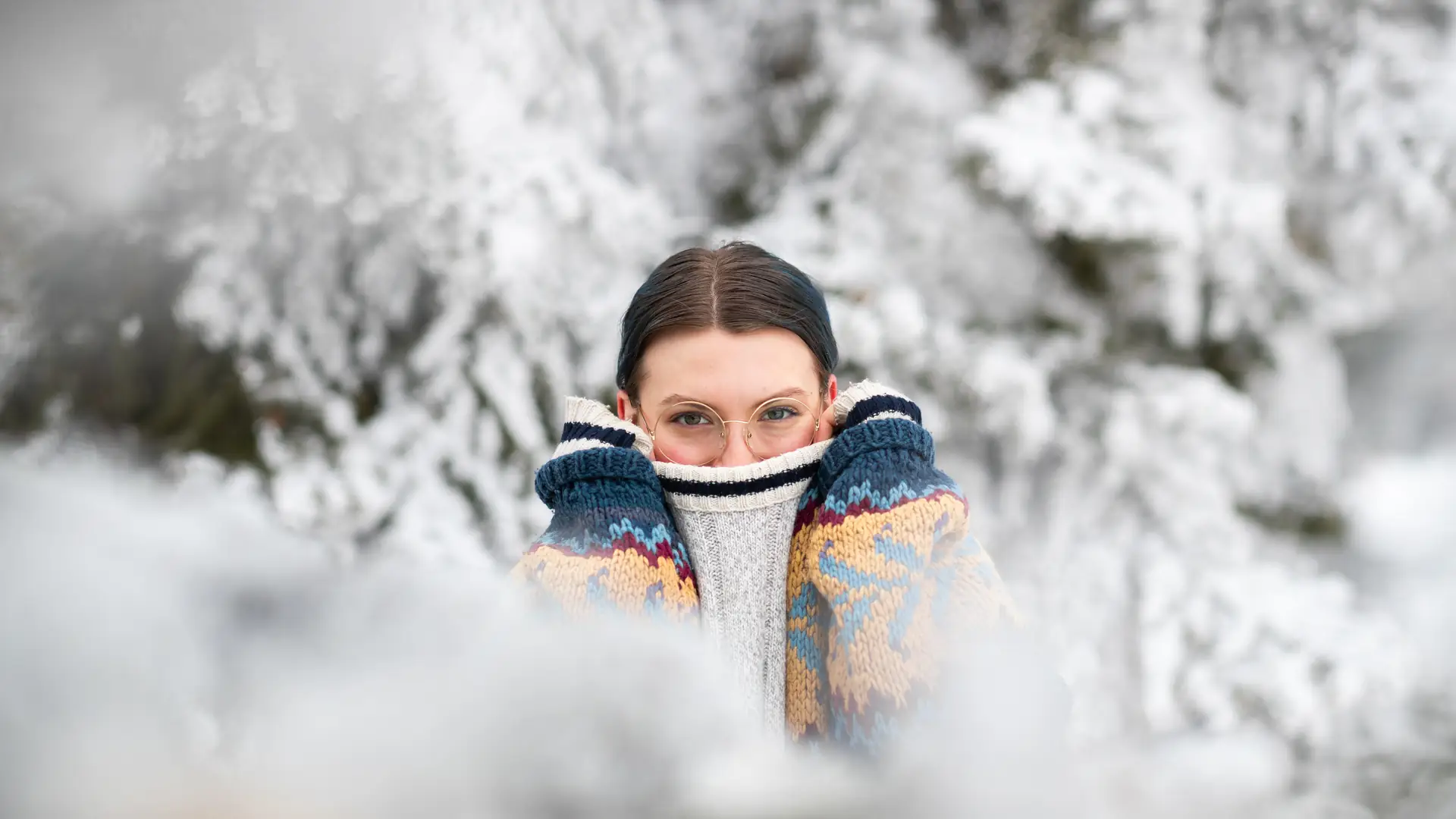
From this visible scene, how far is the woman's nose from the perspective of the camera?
2.25ft

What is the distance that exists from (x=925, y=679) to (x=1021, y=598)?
0.89m

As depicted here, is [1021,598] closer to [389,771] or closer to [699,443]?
[699,443]

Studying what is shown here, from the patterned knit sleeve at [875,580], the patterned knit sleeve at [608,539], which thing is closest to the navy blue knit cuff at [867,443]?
the patterned knit sleeve at [875,580]

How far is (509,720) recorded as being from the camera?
17cm

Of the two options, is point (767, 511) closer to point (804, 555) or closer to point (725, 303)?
point (804, 555)

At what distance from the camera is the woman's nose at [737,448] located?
685mm

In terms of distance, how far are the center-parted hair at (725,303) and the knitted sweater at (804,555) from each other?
0.06 metres

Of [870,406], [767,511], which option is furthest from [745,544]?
[870,406]

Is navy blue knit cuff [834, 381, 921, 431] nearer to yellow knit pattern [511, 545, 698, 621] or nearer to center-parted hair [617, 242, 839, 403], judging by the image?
center-parted hair [617, 242, 839, 403]

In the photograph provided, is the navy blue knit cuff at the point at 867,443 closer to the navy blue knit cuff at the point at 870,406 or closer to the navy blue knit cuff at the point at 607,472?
the navy blue knit cuff at the point at 870,406

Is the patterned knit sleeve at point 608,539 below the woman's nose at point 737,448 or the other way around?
below

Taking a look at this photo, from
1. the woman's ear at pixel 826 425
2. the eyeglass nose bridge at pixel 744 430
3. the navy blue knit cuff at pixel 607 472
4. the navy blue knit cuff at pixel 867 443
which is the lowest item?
the navy blue knit cuff at pixel 607 472

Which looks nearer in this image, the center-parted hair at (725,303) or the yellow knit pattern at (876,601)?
the yellow knit pattern at (876,601)

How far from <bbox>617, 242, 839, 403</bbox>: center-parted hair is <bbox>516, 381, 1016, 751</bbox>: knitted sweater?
6cm
